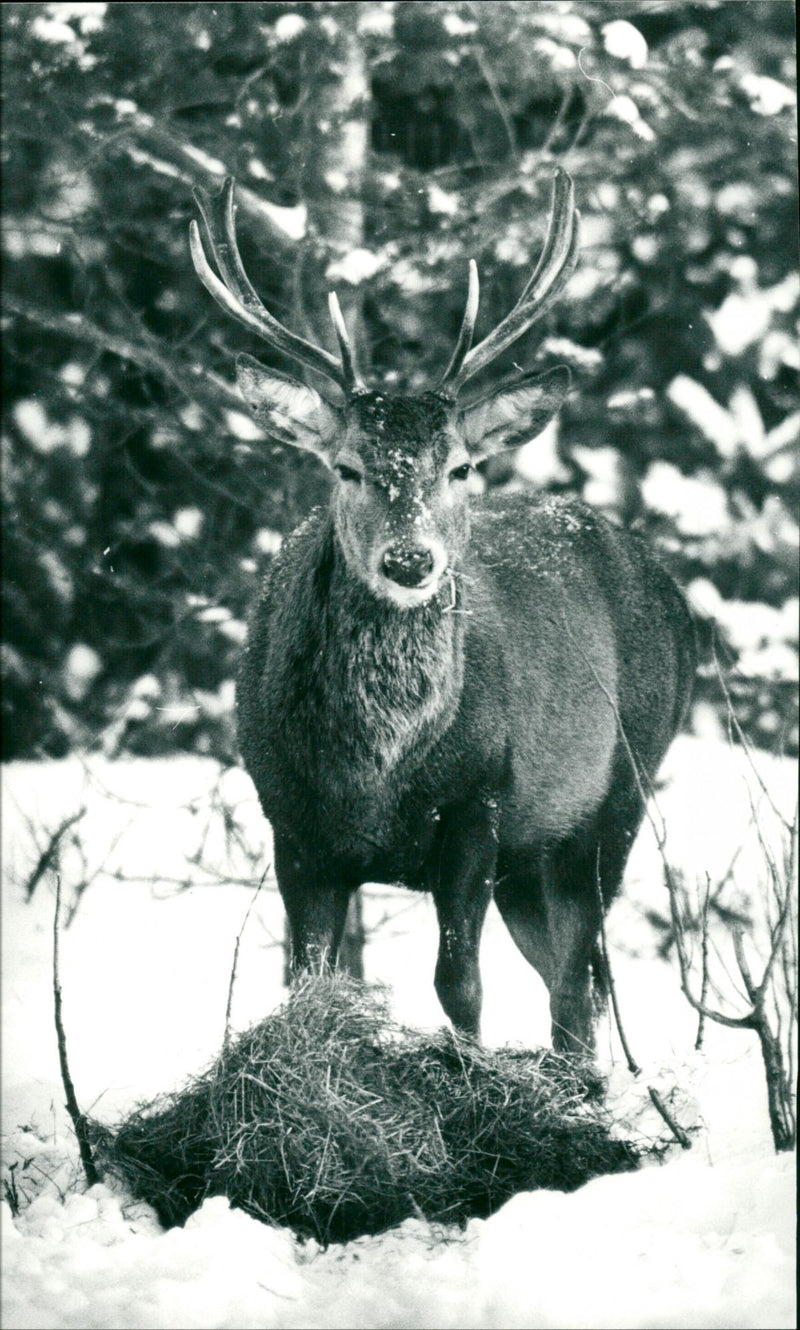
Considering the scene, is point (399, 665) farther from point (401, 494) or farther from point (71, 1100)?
point (71, 1100)

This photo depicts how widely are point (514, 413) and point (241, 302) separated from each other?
803 millimetres

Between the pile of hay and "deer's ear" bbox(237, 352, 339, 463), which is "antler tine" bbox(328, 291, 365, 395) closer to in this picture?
"deer's ear" bbox(237, 352, 339, 463)

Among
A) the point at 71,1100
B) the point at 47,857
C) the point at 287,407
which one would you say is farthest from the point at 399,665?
the point at 71,1100

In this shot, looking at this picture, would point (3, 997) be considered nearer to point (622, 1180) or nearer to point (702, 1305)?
point (622, 1180)

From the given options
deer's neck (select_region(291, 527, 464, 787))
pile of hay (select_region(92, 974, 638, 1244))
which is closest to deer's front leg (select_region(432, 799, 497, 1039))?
deer's neck (select_region(291, 527, 464, 787))

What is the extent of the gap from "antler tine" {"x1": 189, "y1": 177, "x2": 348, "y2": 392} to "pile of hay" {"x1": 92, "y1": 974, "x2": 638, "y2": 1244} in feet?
5.29

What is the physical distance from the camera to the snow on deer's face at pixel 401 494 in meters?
4.04

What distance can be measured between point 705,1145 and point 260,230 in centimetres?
315

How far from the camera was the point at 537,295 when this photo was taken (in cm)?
446

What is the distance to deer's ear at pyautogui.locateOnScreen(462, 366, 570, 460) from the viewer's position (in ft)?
14.7

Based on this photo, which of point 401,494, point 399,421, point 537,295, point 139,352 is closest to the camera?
point 401,494

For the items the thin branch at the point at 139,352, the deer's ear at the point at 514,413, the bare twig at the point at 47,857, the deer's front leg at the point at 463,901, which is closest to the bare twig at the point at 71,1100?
the bare twig at the point at 47,857

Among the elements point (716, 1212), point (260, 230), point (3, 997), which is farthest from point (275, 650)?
point (716, 1212)

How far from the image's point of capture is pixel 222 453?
5516 millimetres
